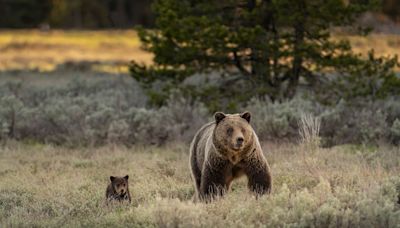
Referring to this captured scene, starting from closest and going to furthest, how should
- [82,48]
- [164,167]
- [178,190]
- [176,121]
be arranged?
1. [178,190]
2. [164,167]
3. [176,121]
4. [82,48]

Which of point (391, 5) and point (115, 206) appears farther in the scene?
point (391, 5)

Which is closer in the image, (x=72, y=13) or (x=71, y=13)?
(x=71, y=13)

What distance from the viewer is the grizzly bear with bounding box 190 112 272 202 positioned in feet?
25.8

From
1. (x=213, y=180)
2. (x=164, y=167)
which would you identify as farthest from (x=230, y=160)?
(x=164, y=167)

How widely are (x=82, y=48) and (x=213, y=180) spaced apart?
3608 cm

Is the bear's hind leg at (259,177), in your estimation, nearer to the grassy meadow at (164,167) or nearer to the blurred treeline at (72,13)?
the grassy meadow at (164,167)

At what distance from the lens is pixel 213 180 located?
8.14m

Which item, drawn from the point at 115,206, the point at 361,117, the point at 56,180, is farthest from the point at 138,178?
the point at 361,117

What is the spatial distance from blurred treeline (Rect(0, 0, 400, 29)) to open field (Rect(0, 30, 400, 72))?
31.7 feet

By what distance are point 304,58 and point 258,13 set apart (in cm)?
135

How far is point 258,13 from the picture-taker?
15336 millimetres

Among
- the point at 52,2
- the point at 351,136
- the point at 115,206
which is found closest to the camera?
the point at 115,206

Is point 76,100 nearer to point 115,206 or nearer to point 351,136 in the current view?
point 351,136

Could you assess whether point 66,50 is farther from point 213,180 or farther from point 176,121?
point 213,180
